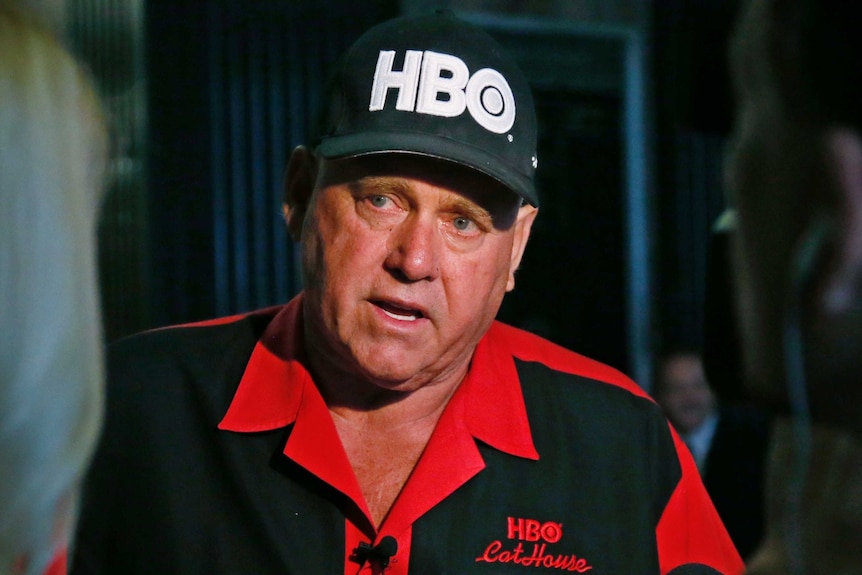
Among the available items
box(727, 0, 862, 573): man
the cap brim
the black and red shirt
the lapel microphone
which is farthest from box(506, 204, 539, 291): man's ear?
box(727, 0, 862, 573): man

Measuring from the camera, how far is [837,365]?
840 mm

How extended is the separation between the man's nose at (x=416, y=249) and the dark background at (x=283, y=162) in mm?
1635

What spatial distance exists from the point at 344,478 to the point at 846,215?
1151 millimetres

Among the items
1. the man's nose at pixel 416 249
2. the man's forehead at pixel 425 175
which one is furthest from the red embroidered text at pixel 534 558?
the man's forehead at pixel 425 175

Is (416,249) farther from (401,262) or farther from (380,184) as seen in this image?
(380,184)

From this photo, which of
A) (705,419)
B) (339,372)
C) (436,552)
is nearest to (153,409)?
(339,372)

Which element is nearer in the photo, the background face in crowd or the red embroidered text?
the red embroidered text

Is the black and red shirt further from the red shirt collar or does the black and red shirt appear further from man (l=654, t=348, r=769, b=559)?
man (l=654, t=348, r=769, b=559)

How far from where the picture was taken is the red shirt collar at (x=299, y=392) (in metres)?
1.91

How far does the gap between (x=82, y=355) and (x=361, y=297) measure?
36.7 inches

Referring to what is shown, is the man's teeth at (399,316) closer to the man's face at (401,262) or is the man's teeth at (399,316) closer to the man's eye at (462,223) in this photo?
the man's face at (401,262)

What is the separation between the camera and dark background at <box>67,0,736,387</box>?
3.68 meters

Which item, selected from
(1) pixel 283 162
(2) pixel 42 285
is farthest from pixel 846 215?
(1) pixel 283 162

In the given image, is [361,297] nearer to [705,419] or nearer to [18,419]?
[18,419]
